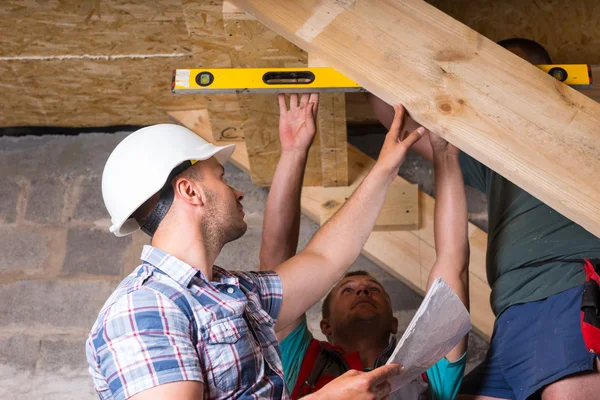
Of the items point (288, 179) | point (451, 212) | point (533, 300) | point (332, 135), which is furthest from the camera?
point (332, 135)

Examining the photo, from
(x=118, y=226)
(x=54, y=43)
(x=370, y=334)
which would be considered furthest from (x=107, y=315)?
(x=54, y=43)

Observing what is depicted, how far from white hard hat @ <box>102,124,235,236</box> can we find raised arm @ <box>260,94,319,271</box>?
0.40 metres

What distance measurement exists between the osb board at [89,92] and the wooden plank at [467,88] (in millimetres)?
1115

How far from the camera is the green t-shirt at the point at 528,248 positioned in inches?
92.6

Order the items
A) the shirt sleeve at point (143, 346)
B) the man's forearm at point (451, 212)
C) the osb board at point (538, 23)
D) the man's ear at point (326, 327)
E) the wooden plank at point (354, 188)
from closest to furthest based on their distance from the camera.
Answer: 1. the shirt sleeve at point (143, 346)
2. the man's forearm at point (451, 212)
3. the osb board at point (538, 23)
4. the man's ear at point (326, 327)
5. the wooden plank at point (354, 188)

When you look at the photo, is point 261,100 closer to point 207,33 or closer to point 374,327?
point 207,33

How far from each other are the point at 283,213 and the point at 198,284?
0.70 m

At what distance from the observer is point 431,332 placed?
209 centimetres

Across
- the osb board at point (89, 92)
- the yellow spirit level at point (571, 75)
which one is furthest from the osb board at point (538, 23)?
the osb board at point (89, 92)

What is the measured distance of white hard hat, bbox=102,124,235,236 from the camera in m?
2.05

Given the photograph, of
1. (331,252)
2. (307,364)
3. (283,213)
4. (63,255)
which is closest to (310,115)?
(283,213)

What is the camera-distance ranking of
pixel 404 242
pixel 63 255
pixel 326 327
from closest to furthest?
pixel 326 327, pixel 404 242, pixel 63 255

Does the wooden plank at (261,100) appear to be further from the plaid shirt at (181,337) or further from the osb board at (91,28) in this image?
the plaid shirt at (181,337)

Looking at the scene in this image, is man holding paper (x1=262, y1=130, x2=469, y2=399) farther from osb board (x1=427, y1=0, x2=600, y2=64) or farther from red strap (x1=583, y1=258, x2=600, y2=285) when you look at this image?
osb board (x1=427, y1=0, x2=600, y2=64)
